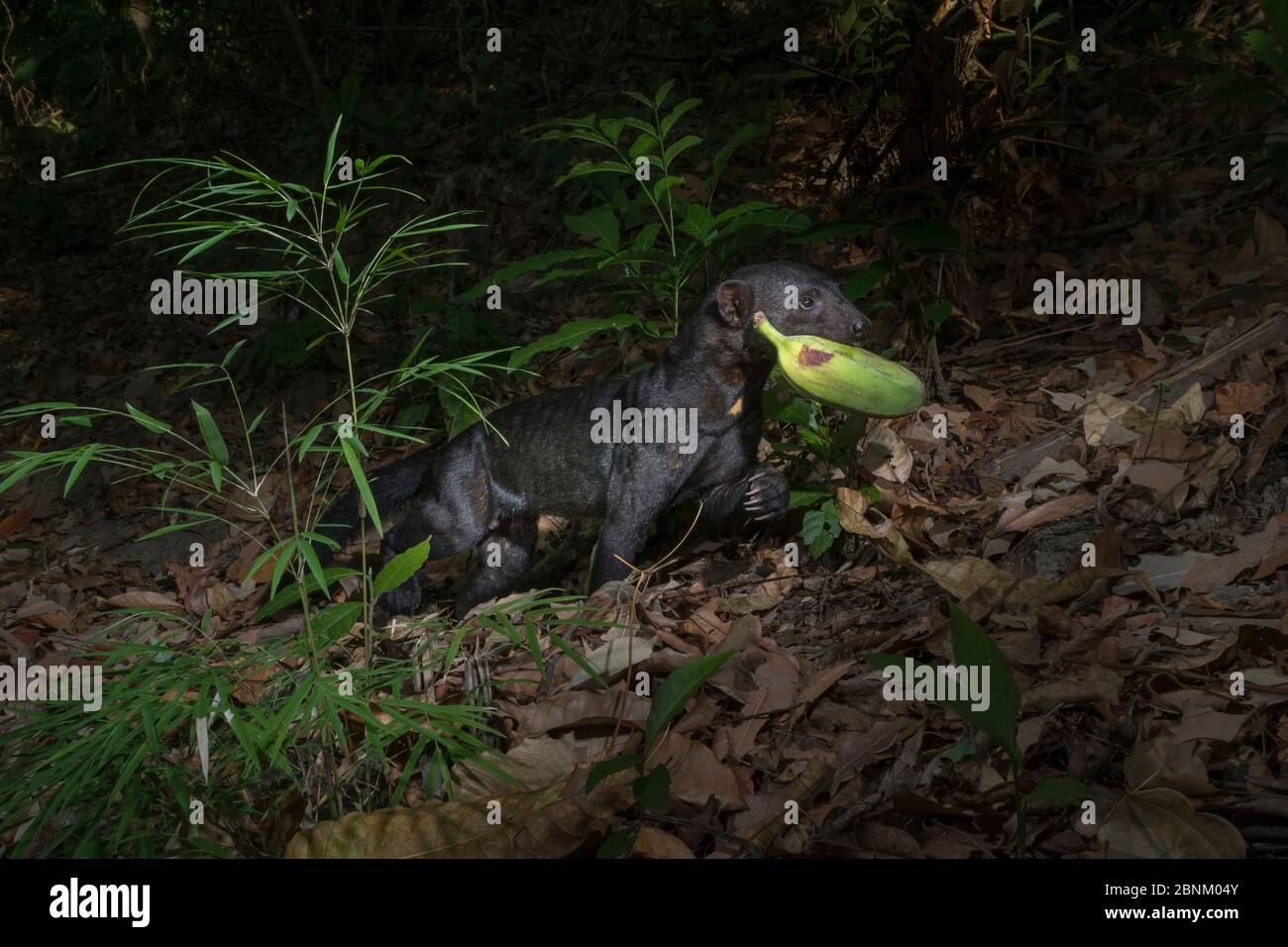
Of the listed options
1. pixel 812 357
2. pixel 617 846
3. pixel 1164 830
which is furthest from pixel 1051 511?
pixel 617 846

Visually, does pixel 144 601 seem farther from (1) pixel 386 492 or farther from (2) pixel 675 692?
(2) pixel 675 692

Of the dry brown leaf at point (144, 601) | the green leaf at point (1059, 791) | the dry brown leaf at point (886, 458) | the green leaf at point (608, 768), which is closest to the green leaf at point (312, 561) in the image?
the green leaf at point (608, 768)

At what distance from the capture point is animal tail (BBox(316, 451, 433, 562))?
20.9 ft

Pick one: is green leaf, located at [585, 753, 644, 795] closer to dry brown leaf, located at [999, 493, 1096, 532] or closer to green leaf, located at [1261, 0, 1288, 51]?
dry brown leaf, located at [999, 493, 1096, 532]

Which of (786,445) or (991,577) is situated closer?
(991,577)

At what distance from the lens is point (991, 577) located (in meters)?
3.98

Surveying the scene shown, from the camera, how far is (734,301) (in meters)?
5.53

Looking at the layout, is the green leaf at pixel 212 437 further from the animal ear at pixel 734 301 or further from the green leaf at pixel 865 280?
the green leaf at pixel 865 280

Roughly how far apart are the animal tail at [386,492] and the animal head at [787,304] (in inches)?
78.8

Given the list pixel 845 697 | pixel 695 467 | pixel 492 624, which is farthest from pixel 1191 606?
pixel 695 467

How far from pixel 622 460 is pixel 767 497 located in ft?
2.96
